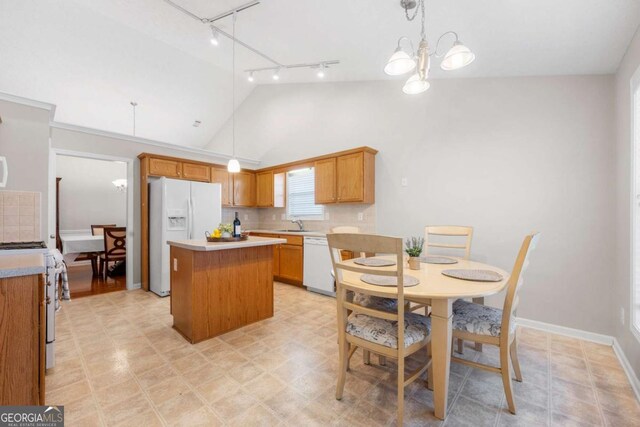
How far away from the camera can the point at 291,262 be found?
4.27 m

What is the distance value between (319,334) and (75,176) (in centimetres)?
714

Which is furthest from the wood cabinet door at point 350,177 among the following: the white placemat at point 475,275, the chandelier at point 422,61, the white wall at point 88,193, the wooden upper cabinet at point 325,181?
the white wall at point 88,193

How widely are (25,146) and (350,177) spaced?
137 inches

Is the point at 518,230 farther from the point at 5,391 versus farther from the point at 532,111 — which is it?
the point at 5,391

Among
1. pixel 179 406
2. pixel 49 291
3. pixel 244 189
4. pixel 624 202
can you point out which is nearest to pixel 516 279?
pixel 624 202

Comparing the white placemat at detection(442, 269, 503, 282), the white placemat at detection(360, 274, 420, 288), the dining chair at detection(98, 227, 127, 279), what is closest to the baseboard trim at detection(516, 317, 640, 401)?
the white placemat at detection(442, 269, 503, 282)

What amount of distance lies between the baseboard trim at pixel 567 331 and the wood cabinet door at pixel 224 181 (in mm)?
4671

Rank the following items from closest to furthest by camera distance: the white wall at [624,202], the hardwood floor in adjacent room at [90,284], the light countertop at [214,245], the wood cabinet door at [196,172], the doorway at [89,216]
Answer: the white wall at [624,202] → the light countertop at [214,245] → the hardwood floor in adjacent room at [90,284] → the wood cabinet door at [196,172] → the doorway at [89,216]

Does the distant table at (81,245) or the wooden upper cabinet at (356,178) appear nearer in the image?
the wooden upper cabinet at (356,178)

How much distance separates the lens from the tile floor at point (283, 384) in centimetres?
151

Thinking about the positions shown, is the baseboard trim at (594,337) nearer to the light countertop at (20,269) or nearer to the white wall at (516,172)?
the white wall at (516,172)

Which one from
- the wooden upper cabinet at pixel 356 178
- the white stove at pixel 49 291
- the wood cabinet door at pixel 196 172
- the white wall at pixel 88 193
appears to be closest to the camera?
the white stove at pixel 49 291

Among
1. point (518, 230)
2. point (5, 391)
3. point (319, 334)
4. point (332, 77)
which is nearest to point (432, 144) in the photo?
point (518, 230)

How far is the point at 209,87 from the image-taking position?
5.09 meters
